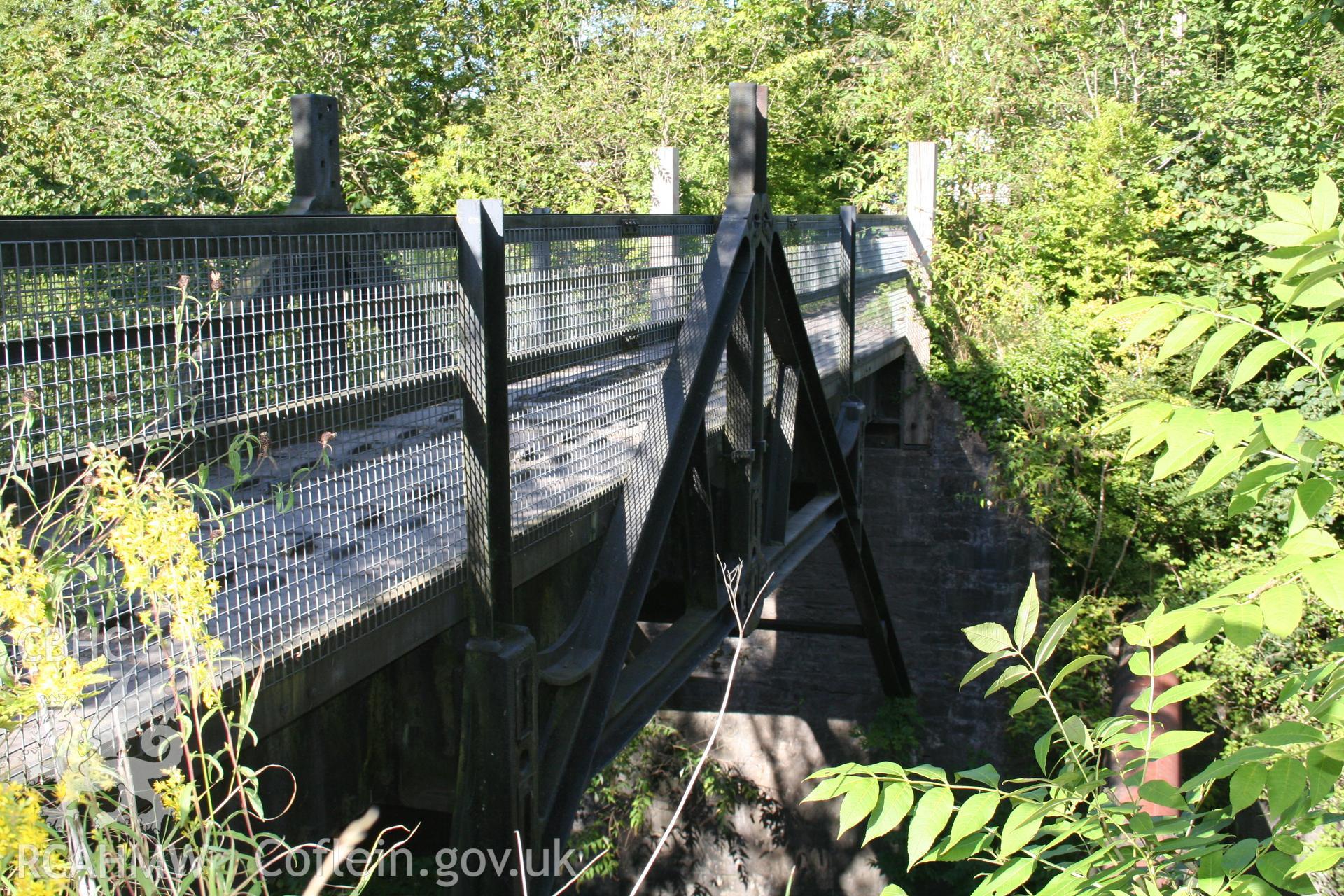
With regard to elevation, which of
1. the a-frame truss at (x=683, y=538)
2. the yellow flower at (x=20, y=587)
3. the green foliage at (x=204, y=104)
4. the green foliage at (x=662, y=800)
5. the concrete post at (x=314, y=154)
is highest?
the green foliage at (x=204, y=104)

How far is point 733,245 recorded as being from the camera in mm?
4723

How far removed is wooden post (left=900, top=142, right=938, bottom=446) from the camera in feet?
37.7

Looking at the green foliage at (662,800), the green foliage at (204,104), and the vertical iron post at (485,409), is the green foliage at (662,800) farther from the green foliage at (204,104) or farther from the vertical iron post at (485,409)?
the vertical iron post at (485,409)

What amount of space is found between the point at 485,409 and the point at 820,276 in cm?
500

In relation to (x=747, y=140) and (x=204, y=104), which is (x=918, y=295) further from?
(x=204, y=104)

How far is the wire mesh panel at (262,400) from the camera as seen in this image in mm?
1885

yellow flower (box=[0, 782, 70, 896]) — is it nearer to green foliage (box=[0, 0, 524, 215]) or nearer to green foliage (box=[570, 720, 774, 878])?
green foliage (box=[570, 720, 774, 878])

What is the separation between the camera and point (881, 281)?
10.3 m

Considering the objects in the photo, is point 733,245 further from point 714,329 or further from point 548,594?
point 548,594

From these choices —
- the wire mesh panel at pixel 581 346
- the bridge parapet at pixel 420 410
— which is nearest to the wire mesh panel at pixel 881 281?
the bridge parapet at pixel 420 410

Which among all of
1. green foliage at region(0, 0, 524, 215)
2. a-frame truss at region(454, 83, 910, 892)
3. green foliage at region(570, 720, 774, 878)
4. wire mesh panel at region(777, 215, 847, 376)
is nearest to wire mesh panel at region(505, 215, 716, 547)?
a-frame truss at region(454, 83, 910, 892)

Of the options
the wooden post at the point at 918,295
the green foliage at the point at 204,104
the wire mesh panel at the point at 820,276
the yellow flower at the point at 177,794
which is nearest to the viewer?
the yellow flower at the point at 177,794

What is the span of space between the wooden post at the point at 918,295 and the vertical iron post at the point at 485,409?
880cm

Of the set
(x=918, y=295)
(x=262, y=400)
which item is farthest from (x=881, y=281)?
(x=262, y=400)
